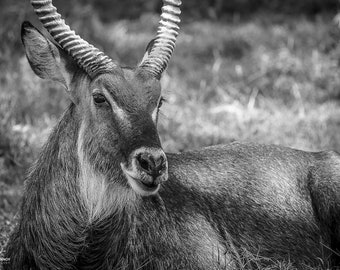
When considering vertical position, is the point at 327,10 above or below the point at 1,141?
above

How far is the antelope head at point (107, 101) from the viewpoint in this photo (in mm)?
4867

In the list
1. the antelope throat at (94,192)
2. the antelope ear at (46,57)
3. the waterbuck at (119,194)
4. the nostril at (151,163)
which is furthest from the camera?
the antelope ear at (46,57)

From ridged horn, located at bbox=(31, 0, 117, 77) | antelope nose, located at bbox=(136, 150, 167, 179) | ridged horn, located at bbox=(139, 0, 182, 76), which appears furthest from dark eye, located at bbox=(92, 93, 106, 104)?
antelope nose, located at bbox=(136, 150, 167, 179)

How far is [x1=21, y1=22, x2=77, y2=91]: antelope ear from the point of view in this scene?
545 centimetres

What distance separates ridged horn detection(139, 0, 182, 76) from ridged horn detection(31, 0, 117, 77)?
361mm

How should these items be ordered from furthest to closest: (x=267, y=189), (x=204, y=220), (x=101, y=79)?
(x=267, y=189)
(x=204, y=220)
(x=101, y=79)

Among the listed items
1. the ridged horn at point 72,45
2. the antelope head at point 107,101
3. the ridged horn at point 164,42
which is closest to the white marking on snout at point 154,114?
the antelope head at point 107,101

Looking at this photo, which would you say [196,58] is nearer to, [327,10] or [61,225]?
[327,10]

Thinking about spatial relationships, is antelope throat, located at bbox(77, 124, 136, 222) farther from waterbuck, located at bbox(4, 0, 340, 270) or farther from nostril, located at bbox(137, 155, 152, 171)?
nostril, located at bbox(137, 155, 152, 171)

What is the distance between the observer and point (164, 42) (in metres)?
5.87

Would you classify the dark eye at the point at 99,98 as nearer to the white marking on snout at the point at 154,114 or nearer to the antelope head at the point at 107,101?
the antelope head at the point at 107,101

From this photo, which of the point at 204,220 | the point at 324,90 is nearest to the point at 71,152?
the point at 204,220

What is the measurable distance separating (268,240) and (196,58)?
7331 millimetres

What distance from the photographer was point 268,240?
609 centimetres
